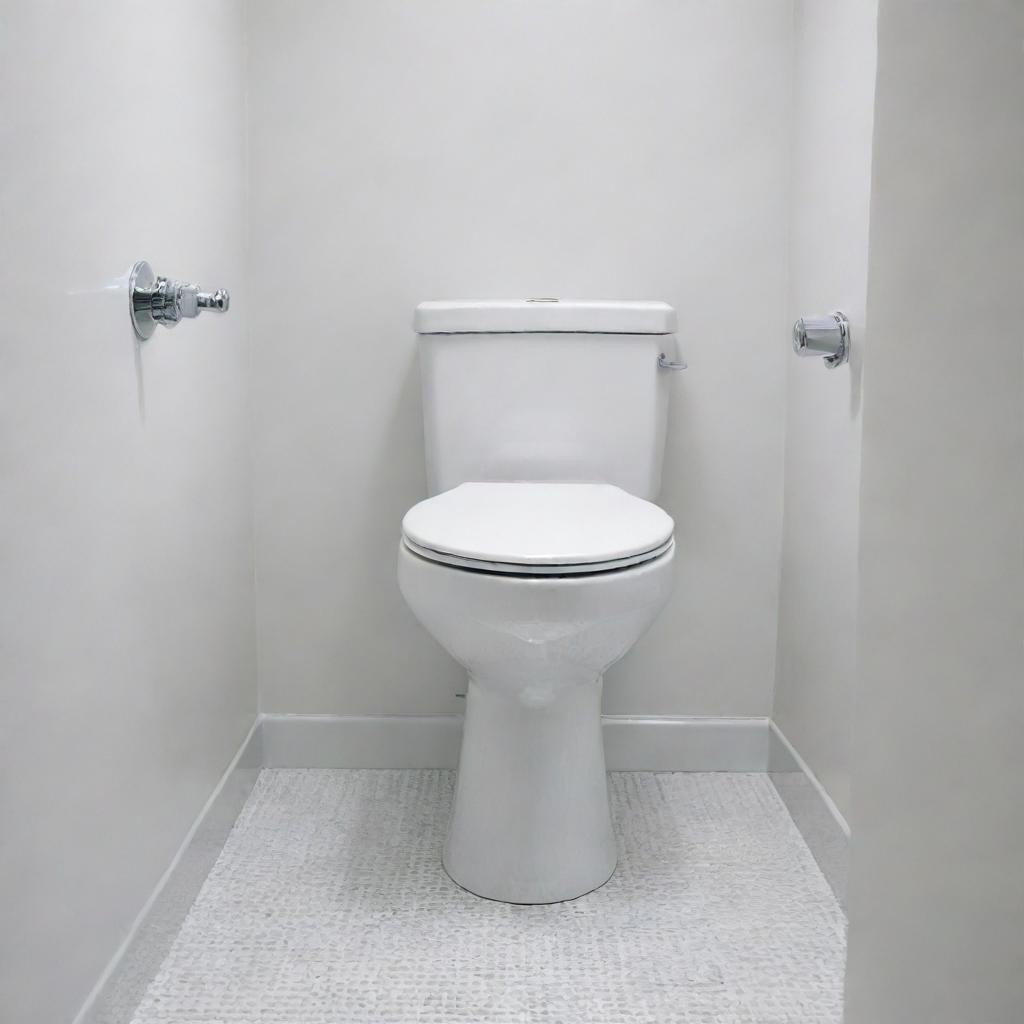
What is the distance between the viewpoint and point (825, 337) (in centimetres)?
145

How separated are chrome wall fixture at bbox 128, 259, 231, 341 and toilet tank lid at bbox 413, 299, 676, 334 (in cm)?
46

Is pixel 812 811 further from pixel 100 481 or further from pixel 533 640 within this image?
pixel 100 481

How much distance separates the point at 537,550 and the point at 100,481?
0.48m

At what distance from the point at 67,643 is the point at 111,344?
1.06 ft

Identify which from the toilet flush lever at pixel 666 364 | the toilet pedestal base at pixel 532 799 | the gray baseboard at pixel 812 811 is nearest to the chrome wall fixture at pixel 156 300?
the toilet pedestal base at pixel 532 799

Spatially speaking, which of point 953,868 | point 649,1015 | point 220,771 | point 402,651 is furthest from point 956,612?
point 402,651

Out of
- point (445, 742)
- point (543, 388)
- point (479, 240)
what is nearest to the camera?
point (543, 388)

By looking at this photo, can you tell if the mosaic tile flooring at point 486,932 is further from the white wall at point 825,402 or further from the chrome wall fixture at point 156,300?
the chrome wall fixture at point 156,300

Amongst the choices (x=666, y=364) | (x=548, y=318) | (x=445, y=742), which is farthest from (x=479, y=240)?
(x=445, y=742)

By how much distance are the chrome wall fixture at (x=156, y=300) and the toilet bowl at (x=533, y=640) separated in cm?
38

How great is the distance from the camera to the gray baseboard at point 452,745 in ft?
6.27

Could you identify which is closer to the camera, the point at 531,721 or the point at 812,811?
the point at 531,721

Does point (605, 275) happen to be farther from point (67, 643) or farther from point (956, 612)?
point (956, 612)

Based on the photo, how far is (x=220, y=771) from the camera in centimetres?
162
